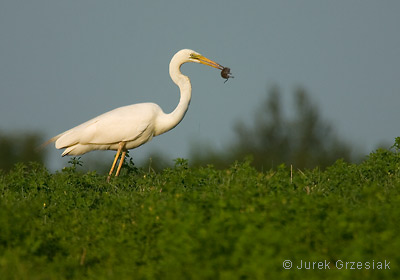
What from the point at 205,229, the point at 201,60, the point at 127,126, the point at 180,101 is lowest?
the point at 205,229

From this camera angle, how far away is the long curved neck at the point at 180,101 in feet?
37.3

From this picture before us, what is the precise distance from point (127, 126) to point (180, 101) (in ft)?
3.46

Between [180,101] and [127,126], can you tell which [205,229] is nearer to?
[127,126]

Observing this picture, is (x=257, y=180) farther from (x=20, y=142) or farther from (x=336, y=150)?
(x=336, y=150)

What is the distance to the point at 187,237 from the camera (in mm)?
5457

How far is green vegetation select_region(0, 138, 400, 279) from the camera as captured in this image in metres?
5.21

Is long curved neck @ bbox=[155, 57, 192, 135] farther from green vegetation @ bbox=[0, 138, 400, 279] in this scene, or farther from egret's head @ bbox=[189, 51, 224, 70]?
green vegetation @ bbox=[0, 138, 400, 279]

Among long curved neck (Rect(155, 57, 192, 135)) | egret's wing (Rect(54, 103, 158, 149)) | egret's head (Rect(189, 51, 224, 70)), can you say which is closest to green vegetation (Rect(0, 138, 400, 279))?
egret's wing (Rect(54, 103, 158, 149))

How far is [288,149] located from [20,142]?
12.3m

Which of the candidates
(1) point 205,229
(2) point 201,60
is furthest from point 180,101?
(1) point 205,229

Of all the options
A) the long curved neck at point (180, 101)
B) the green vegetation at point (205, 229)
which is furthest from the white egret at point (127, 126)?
the green vegetation at point (205, 229)

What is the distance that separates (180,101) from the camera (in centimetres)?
1165

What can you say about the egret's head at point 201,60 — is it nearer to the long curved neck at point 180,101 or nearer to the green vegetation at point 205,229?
the long curved neck at point 180,101

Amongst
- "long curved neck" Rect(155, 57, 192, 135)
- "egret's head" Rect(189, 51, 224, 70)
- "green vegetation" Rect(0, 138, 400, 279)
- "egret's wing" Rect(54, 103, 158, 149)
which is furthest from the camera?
"egret's head" Rect(189, 51, 224, 70)
